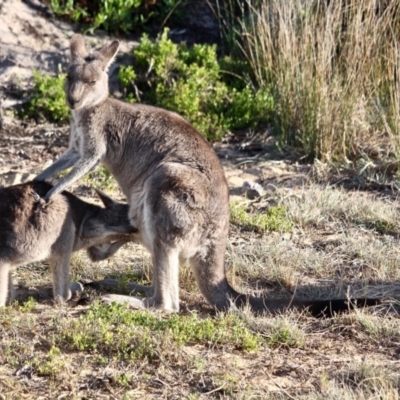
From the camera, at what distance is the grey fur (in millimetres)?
6754

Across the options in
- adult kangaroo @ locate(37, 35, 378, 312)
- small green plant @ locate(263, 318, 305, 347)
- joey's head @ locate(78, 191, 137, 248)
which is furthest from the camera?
joey's head @ locate(78, 191, 137, 248)

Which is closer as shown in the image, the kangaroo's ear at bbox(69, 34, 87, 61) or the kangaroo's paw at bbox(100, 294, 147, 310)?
the kangaroo's paw at bbox(100, 294, 147, 310)

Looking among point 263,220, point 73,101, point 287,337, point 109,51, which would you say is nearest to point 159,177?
point 73,101

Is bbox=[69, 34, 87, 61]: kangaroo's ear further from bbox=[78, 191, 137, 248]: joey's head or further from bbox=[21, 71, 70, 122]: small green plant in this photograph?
bbox=[21, 71, 70, 122]: small green plant

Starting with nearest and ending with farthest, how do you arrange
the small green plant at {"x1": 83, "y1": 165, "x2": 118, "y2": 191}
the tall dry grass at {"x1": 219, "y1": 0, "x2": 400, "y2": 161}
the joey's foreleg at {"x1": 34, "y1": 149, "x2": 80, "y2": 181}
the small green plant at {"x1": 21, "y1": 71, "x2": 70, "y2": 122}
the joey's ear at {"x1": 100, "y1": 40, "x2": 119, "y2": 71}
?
the joey's foreleg at {"x1": 34, "y1": 149, "x2": 80, "y2": 181}, the joey's ear at {"x1": 100, "y1": 40, "x2": 119, "y2": 71}, the small green plant at {"x1": 83, "y1": 165, "x2": 118, "y2": 191}, the tall dry grass at {"x1": 219, "y1": 0, "x2": 400, "y2": 161}, the small green plant at {"x1": 21, "y1": 71, "x2": 70, "y2": 122}

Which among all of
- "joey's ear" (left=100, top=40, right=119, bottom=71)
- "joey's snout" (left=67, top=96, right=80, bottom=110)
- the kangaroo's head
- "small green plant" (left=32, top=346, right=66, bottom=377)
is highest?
"joey's ear" (left=100, top=40, right=119, bottom=71)

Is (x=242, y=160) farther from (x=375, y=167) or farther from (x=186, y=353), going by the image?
(x=186, y=353)

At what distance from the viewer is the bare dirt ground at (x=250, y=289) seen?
18.9ft

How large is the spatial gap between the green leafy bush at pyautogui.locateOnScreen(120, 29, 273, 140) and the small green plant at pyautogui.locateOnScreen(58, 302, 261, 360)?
14.0 ft

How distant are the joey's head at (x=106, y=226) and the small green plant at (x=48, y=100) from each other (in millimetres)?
3299

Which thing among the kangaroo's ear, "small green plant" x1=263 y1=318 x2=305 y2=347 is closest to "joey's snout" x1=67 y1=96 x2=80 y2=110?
the kangaroo's ear

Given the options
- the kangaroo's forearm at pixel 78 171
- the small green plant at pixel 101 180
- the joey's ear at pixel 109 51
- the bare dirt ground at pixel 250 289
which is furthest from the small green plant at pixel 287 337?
the small green plant at pixel 101 180

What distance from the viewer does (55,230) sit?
6914 mm

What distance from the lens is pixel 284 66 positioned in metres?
10.2
